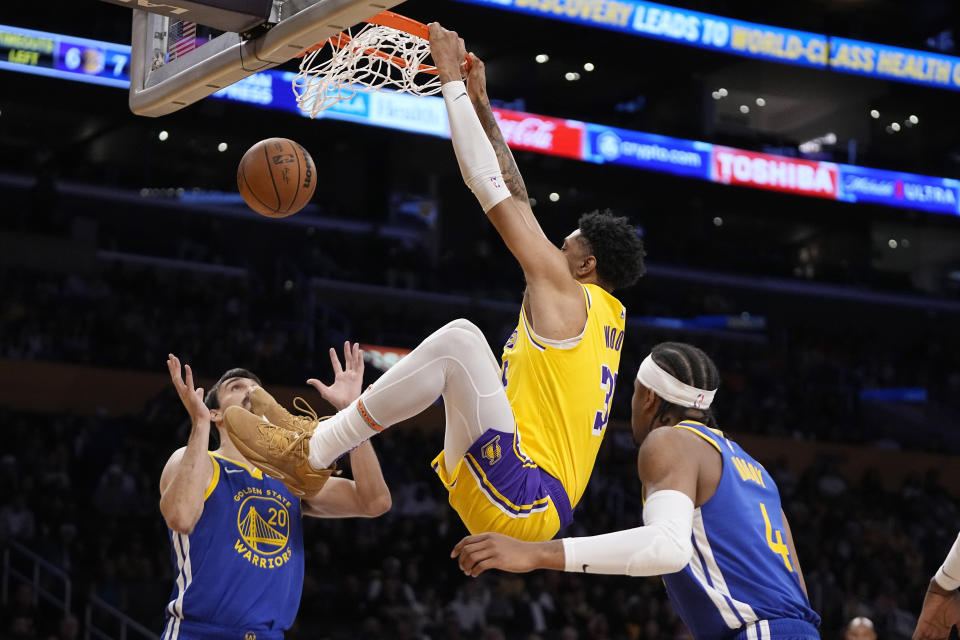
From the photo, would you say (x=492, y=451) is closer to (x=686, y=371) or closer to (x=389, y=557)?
(x=686, y=371)

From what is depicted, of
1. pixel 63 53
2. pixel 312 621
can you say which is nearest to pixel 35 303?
pixel 63 53

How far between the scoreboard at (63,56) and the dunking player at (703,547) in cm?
1577

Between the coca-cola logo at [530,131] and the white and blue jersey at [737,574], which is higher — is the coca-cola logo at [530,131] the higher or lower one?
the higher one

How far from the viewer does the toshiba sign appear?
79.3 feet

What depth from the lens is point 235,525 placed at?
17.4ft

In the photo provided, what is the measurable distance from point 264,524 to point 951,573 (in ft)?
9.89

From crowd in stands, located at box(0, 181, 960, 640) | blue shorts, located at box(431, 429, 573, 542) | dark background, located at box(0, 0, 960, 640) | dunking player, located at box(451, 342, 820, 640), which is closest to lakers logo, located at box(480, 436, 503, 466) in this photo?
blue shorts, located at box(431, 429, 573, 542)

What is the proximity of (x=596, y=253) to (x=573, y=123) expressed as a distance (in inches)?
733

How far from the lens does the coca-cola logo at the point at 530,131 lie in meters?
22.0

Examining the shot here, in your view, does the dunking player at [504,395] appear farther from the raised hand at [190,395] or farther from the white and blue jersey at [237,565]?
the white and blue jersey at [237,565]

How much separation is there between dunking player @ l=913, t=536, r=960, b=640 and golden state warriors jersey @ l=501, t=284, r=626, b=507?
1.56 metres

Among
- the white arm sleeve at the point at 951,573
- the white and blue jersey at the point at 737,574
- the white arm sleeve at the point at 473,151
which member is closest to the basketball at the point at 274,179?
the white arm sleeve at the point at 473,151

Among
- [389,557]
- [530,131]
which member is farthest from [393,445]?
[530,131]

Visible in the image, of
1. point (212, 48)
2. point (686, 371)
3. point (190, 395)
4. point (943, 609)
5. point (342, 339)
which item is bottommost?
point (943, 609)
